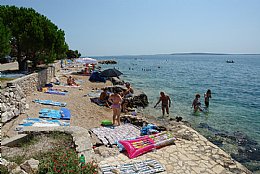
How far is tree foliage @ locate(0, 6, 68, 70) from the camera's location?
1712cm

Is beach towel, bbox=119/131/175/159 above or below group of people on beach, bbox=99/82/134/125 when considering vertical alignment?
below

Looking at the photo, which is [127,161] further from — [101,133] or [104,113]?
[104,113]

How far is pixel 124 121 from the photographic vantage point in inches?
414

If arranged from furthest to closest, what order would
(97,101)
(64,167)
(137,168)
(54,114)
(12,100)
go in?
(97,101) < (54,114) < (12,100) < (137,168) < (64,167)

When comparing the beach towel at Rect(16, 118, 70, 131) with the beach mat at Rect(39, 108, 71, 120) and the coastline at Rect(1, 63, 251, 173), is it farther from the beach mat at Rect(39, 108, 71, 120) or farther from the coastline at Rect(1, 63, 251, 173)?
the beach mat at Rect(39, 108, 71, 120)

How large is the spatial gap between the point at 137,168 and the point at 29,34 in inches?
636

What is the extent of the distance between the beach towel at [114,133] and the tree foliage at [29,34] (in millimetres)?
12513

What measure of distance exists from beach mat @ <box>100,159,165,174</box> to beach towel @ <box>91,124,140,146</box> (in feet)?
5.32

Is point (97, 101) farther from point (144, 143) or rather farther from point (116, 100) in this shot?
point (144, 143)

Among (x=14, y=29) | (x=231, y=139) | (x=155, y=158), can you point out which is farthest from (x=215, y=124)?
(x=14, y=29)

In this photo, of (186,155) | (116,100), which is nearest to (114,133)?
(116,100)

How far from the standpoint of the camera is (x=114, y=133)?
26.7 ft

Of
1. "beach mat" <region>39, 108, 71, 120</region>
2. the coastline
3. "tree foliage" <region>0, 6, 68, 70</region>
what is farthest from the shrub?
"tree foliage" <region>0, 6, 68, 70</region>

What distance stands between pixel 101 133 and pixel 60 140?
6.12 feet
